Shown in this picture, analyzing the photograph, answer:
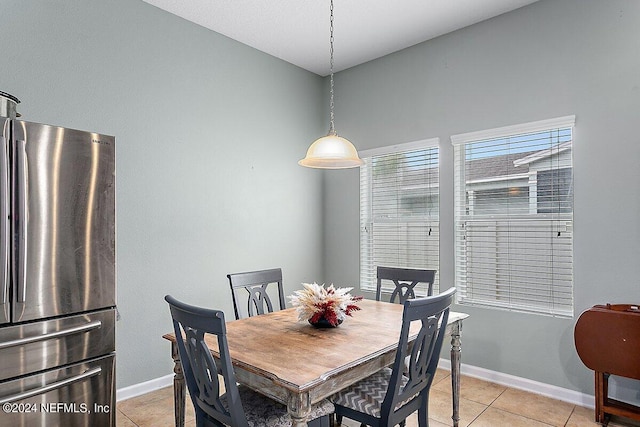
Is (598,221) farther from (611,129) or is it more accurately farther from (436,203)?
(436,203)

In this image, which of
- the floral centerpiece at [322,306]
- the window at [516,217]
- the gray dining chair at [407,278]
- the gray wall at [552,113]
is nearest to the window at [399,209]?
the gray wall at [552,113]

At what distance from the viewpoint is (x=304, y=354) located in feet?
6.08

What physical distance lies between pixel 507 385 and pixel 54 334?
324 centimetres

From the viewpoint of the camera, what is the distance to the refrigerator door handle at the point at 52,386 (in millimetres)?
1937

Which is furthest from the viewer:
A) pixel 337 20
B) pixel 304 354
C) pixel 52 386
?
pixel 337 20

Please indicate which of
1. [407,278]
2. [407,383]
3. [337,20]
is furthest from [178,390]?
[337,20]

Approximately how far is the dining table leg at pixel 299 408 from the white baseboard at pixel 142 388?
2083 millimetres

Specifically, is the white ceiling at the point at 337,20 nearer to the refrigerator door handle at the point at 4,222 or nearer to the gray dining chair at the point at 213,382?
the refrigerator door handle at the point at 4,222

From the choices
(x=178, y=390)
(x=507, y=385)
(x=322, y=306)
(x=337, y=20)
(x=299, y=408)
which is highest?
(x=337, y=20)

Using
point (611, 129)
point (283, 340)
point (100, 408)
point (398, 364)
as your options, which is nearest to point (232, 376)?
point (283, 340)

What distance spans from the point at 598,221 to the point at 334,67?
9.87 ft

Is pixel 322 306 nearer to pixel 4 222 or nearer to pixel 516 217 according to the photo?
pixel 4 222

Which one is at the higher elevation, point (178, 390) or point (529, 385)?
point (178, 390)

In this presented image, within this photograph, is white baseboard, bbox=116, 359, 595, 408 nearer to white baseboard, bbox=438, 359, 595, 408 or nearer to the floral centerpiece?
white baseboard, bbox=438, 359, 595, 408
